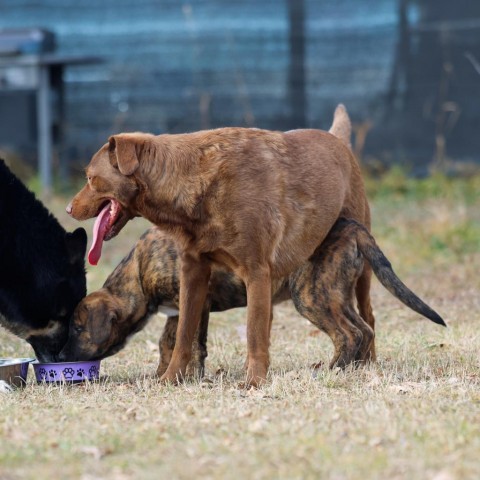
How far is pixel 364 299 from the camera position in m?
6.68

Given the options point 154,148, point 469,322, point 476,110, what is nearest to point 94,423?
point 154,148

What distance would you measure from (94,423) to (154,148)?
1721mm

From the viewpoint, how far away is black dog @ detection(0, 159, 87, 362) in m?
6.38

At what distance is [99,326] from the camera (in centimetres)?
632

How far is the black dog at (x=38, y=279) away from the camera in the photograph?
6375 mm

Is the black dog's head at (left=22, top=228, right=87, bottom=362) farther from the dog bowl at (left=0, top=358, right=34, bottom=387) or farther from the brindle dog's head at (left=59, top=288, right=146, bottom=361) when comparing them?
the dog bowl at (left=0, top=358, right=34, bottom=387)

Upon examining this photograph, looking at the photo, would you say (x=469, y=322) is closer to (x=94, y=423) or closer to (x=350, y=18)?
(x=94, y=423)

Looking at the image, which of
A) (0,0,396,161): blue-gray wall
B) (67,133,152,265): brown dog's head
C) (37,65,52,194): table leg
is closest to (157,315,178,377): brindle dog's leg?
(67,133,152,265): brown dog's head

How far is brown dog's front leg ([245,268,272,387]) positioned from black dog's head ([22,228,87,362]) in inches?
48.0

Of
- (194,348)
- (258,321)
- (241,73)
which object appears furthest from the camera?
(241,73)

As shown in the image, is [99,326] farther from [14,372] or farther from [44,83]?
[44,83]

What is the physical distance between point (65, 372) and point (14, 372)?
291 millimetres

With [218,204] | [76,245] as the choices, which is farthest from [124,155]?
[76,245]

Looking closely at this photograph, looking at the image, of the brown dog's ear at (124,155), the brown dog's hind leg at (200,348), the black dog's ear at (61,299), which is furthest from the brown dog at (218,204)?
the black dog's ear at (61,299)
